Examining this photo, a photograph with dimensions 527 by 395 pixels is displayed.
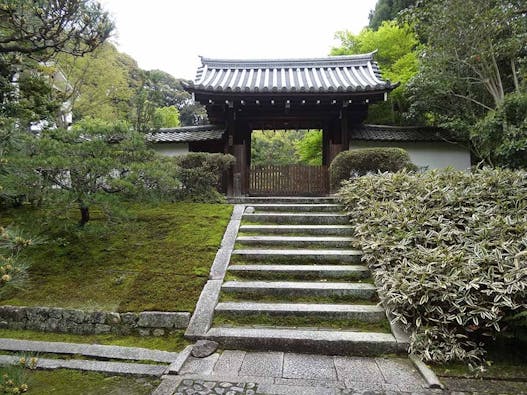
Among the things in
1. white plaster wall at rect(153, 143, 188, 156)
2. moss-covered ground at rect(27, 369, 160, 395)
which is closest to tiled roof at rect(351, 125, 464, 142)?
white plaster wall at rect(153, 143, 188, 156)

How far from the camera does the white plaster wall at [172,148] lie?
970 centimetres

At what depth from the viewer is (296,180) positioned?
26.9 feet

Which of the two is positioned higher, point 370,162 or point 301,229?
point 370,162

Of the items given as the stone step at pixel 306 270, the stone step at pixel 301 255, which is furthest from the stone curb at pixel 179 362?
the stone step at pixel 301 255

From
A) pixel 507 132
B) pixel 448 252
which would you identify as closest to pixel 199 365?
pixel 448 252

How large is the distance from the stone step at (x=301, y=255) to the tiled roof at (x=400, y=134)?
5.58 metres

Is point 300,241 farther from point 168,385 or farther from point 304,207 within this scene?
point 168,385

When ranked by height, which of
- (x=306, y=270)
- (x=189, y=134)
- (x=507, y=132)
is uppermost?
(x=189, y=134)

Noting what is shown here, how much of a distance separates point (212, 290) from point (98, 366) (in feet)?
4.23

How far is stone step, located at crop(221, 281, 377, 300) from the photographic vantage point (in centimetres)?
351

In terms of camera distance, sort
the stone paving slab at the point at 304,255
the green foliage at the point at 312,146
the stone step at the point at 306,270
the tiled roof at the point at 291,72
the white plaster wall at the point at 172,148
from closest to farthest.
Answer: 1. the stone step at the point at 306,270
2. the stone paving slab at the point at 304,255
3. the tiled roof at the point at 291,72
4. the white plaster wall at the point at 172,148
5. the green foliage at the point at 312,146

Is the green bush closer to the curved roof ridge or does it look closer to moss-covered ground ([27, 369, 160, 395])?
the curved roof ridge

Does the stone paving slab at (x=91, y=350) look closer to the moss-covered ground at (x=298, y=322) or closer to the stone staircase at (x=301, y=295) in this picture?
the stone staircase at (x=301, y=295)

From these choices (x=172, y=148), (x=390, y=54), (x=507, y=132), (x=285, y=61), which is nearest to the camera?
(x=507, y=132)
